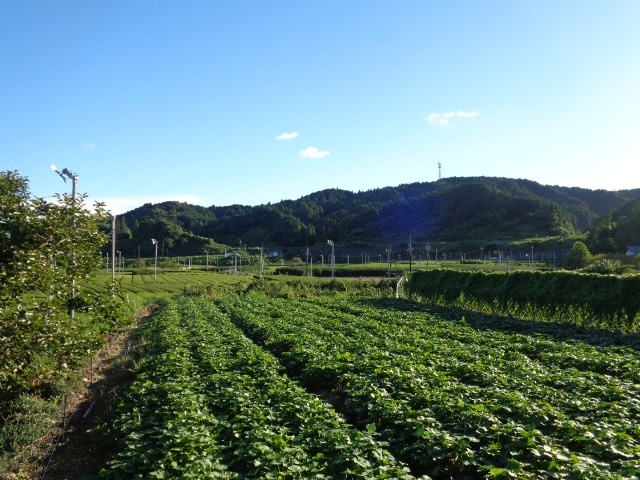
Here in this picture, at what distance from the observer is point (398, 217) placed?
481 ft

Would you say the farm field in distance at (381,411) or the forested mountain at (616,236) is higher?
the forested mountain at (616,236)

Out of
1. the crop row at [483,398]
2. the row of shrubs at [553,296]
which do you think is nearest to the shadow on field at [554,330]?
the row of shrubs at [553,296]

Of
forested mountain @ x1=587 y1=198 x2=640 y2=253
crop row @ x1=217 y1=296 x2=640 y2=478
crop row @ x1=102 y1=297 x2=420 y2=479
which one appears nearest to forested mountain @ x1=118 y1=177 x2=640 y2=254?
forested mountain @ x1=587 y1=198 x2=640 y2=253

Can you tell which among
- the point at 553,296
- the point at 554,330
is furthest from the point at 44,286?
the point at 553,296

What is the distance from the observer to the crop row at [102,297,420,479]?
6.01 m

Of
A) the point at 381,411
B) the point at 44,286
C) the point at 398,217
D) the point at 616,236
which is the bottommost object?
the point at 381,411

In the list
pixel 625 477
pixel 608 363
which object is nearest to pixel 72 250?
pixel 625 477

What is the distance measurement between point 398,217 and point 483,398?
140015 mm

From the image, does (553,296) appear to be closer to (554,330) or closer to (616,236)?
(554,330)

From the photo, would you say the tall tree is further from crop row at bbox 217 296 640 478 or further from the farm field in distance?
crop row at bbox 217 296 640 478

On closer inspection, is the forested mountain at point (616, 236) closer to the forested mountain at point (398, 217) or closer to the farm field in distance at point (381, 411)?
the forested mountain at point (398, 217)

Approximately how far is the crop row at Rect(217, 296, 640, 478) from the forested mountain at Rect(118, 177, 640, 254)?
4177 inches

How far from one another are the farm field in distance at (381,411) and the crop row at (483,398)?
0.03 metres

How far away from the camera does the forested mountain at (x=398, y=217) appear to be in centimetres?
12075
